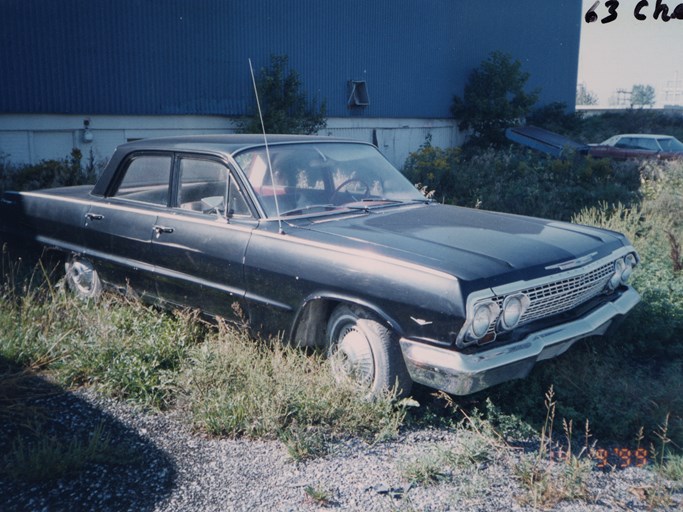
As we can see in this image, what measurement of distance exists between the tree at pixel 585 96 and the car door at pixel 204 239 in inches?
3964

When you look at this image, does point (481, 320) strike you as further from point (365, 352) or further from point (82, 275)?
point (82, 275)

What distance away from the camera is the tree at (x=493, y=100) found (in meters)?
22.6

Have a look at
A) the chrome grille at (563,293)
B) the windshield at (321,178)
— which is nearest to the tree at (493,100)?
the windshield at (321,178)

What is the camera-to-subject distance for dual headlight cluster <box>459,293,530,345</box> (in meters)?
3.41

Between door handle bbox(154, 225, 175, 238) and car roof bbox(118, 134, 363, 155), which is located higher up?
car roof bbox(118, 134, 363, 155)

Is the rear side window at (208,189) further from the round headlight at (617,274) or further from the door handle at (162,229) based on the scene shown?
the round headlight at (617,274)

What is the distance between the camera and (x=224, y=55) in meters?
15.7

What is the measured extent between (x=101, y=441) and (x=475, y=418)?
1978mm

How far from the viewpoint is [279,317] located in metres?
4.13

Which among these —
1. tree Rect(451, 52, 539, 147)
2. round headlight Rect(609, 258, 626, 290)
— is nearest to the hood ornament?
round headlight Rect(609, 258, 626, 290)

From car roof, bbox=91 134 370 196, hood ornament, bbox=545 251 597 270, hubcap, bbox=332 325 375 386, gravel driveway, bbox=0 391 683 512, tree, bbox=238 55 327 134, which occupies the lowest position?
gravel driveway, bbox=0 391 683 512

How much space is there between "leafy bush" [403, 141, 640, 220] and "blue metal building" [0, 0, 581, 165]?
16.0 feet

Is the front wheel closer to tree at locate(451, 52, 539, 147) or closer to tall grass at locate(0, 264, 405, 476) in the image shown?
tall grass at locate(0, 264, 405, 476)

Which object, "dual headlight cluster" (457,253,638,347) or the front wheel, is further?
the front wheel
